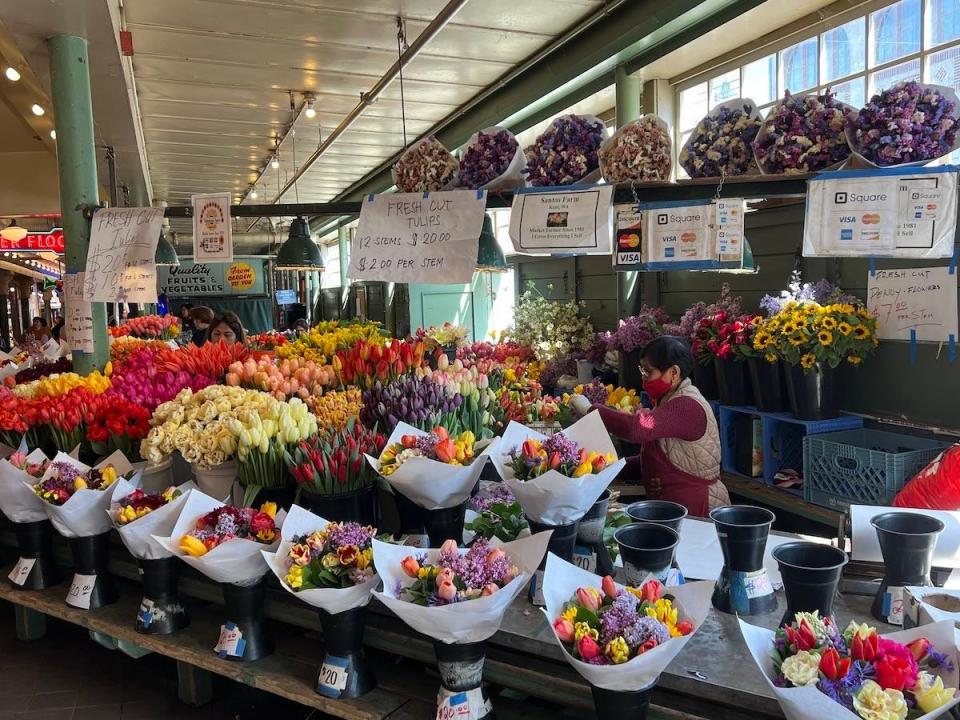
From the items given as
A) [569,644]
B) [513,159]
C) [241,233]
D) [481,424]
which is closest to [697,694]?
[569,644]

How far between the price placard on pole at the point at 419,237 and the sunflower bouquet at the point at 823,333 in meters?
1.91

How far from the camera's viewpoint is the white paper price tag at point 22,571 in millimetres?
2695

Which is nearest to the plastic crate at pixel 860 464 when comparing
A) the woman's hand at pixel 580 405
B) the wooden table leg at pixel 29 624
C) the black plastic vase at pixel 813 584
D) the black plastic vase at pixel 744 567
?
the woman's hand at pixel 580 405

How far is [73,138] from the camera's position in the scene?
3.52 metres

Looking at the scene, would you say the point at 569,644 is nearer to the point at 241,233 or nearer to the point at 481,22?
the point at 481,22

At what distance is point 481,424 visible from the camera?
2.50 metres

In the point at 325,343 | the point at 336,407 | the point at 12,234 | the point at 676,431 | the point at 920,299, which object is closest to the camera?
the point at 920,299

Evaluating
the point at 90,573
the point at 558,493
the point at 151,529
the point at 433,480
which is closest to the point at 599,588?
the point at 558,493

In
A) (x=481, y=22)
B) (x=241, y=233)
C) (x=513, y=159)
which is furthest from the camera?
(x=241, y=233)

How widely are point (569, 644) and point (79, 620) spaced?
184cm

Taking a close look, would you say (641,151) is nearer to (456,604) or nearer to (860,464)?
(456,604)

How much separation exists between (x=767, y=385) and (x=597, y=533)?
7.76 ft

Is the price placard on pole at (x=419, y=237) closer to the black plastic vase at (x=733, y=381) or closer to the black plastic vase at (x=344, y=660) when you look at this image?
the black plastic vase at (x=344, y=660)

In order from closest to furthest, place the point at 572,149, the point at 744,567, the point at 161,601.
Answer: the point at 744,567 < the point at 161,601 < the point at 572,149
